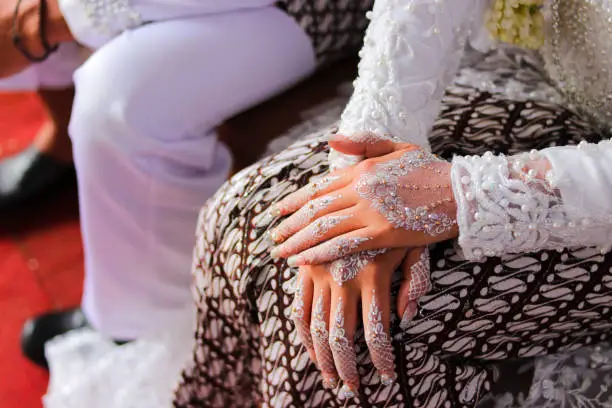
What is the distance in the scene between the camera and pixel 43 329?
4.27 feet

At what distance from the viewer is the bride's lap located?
2.43 feet

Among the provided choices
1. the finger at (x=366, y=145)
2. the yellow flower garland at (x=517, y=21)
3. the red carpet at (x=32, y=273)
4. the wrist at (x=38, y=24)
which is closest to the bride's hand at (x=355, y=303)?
the finger at (x=366, y=145)

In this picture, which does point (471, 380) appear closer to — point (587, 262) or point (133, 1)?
point (587, 262)

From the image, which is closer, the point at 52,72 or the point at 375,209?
the point at 375,209

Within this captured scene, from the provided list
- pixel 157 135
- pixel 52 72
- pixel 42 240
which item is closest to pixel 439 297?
pixel 157 135

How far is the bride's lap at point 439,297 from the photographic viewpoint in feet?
2.43

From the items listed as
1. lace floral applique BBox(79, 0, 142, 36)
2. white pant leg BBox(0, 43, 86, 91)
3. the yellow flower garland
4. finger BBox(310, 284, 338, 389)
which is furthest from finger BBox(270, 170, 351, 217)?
white pant leg BBox(0, 43, 86, 91)

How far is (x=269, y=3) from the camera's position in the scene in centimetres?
105

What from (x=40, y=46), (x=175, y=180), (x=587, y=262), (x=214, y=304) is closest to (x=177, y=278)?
(x=175, y=180)

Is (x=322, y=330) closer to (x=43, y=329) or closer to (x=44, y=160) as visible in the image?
(x=43, y=329)

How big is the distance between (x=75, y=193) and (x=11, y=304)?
0.30m

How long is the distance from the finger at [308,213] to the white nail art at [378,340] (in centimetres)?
10

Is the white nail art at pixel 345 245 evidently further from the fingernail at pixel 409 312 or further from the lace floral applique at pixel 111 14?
the lace floral applique at pixel 111 14

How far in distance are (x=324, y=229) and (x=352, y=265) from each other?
0.16ft
